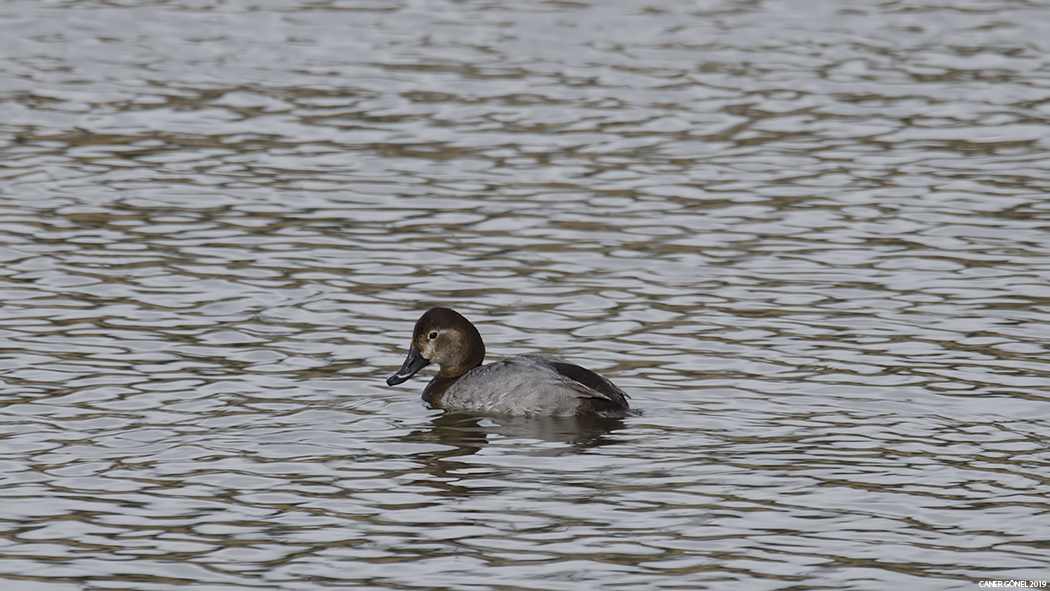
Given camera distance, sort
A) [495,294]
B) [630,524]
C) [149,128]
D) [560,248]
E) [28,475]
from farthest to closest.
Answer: [149,128] → [560,248] → [495,294] → [28,475] → [630,524]

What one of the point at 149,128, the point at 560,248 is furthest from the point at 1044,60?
the point at 149,128

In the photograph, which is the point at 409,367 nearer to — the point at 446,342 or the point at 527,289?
the point at 446,342

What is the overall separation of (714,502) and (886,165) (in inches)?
362

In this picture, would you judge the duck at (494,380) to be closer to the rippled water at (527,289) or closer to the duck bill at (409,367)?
the duck bill at (409,367)

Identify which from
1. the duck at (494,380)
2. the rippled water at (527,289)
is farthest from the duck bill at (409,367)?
the rippled water at (527,289)

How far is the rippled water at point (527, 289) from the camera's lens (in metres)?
8.27

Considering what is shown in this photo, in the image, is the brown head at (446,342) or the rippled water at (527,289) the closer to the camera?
the rippled water at (527,289)

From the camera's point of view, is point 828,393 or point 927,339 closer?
point 828,393

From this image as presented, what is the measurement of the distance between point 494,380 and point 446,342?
0.60 metres

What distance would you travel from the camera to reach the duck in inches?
410

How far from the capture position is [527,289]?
A: 527 inches

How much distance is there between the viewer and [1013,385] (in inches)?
424

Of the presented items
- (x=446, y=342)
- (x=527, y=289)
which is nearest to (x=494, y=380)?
(x=446, y=342)

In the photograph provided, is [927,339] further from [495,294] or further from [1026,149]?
[1026,149]
